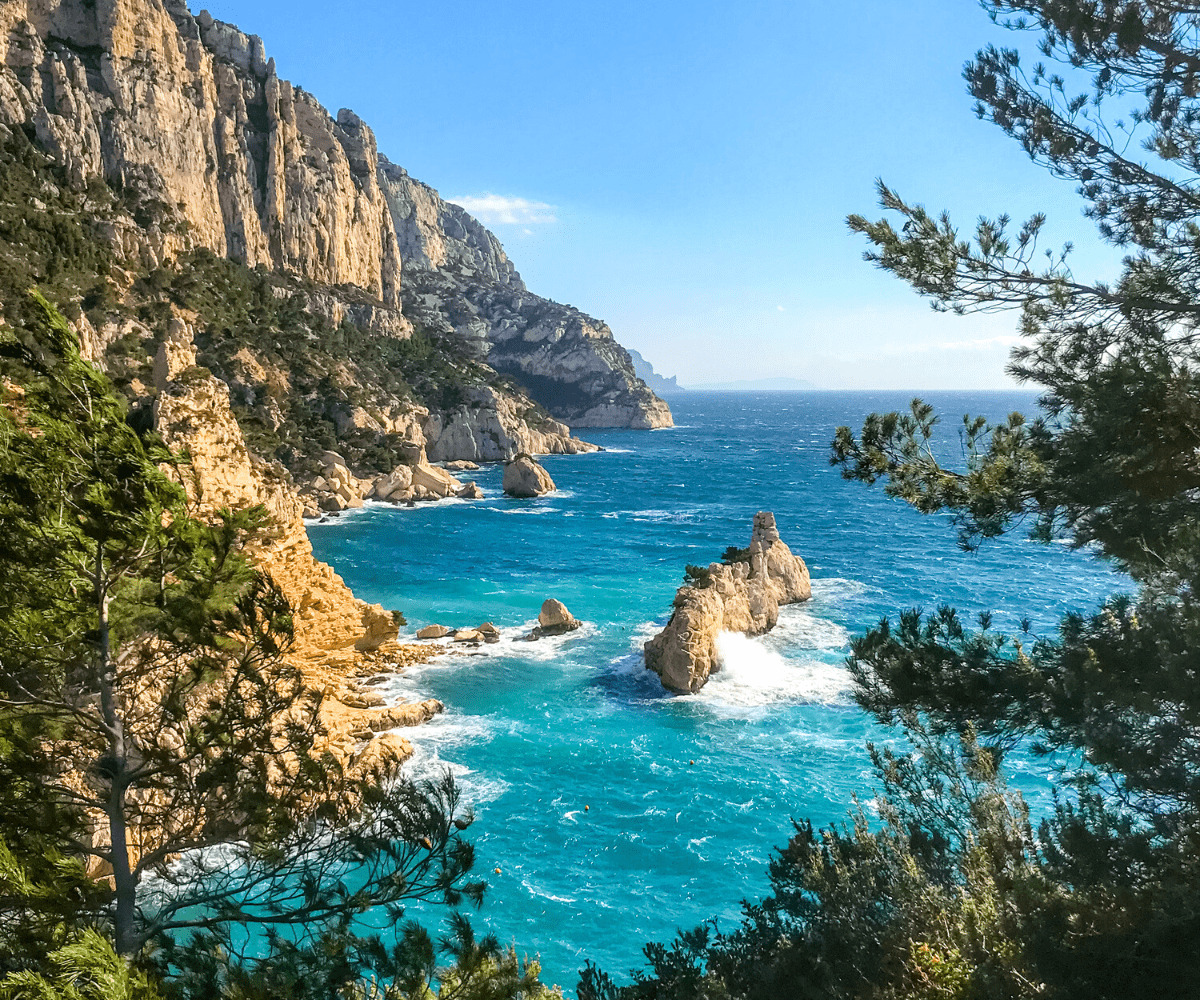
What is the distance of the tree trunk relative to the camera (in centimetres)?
588

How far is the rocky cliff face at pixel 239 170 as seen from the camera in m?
55.7

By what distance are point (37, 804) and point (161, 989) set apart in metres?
1.91

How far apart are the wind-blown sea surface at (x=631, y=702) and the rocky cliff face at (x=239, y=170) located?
35.0 m

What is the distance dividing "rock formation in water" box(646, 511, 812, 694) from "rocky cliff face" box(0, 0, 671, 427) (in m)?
45.5

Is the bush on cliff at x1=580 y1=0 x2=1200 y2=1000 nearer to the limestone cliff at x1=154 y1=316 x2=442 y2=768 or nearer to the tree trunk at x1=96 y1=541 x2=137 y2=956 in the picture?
the tree trunk at x1=96 y1=541 x2=137 y2=956

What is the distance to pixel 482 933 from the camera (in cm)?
1435

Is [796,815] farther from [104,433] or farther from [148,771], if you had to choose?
[104,433]

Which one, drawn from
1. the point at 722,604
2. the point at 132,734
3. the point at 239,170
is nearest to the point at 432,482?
the point at 722,604

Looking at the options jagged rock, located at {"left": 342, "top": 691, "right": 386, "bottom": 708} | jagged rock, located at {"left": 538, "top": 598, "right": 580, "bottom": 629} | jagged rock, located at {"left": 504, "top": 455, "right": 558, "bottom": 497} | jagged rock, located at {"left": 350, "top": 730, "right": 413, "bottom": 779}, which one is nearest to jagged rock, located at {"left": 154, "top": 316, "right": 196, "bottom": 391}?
jagged rock, located at {"left": 342, "top": 691, "right": 386, "bottom": 708}

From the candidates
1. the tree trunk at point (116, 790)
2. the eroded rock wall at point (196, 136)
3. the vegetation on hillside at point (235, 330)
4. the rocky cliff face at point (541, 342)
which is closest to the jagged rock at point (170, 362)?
the vegetation on hillside at point (235, 330)

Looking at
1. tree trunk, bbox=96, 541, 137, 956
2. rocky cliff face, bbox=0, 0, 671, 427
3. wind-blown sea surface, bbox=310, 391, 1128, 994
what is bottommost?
wind-blown sea surface, bbox=310, 391, 1128, 994

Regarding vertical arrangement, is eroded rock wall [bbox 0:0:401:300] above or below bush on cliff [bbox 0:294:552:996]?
above

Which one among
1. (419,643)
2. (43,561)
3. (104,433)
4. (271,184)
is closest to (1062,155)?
(104,433)

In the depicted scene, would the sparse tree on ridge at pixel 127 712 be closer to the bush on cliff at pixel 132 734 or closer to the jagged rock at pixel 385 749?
the bush on cliff at pixel 132 734
